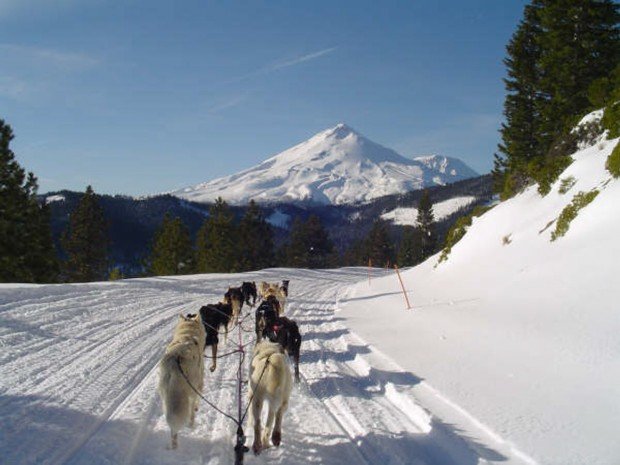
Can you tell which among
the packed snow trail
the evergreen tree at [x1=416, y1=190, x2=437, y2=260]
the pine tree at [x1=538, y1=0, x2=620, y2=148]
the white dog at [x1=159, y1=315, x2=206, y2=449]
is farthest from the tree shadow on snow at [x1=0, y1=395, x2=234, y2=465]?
the evergreen tree at [x1=416, y1=190, x2=437, y2=260]

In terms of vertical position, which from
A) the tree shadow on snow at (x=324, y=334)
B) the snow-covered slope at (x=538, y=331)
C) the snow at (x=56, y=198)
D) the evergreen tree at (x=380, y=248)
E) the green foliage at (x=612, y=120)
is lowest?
the tree shadow on snow at (x=324, y=334)

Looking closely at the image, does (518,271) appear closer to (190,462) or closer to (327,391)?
(327,391)

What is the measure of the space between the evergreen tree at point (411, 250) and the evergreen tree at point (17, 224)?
50071mm

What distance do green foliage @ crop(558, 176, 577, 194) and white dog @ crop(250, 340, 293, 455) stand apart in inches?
530

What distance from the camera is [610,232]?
9.50 meters

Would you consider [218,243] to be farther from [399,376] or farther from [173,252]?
[399,376]

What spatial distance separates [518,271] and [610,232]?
2772mm

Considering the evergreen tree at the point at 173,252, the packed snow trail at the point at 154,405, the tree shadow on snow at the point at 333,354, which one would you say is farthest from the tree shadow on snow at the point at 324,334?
the evergreen tree at the point at 173,252

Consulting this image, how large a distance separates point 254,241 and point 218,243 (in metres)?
5.50

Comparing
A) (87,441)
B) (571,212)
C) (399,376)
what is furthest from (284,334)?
(571,212)

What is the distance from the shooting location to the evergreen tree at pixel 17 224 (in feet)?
75.9

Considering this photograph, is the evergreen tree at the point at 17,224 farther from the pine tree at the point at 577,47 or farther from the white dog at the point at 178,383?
the pine tree at the point at 577,47

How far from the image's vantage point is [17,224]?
23.6 m

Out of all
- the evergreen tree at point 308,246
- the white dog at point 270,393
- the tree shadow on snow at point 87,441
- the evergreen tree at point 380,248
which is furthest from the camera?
the evergreen tree at point 380,248
